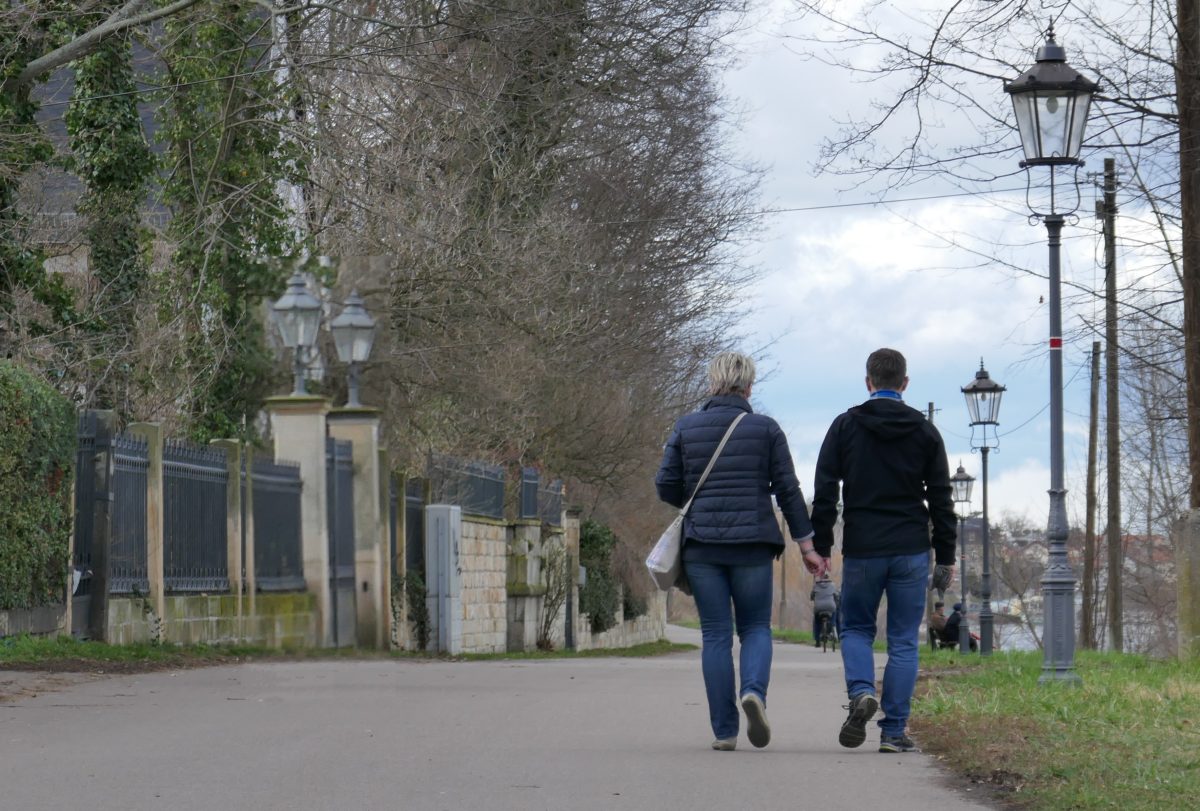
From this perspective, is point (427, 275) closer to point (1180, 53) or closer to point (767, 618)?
point (1180, 53)

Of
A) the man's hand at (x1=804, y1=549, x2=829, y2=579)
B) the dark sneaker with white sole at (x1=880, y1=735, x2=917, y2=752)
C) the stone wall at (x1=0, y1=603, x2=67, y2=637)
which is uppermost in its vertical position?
the man's hand at (x1=804, y1=549, x2=829, y2=579)

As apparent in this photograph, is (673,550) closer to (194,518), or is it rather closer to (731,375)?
(731,375)

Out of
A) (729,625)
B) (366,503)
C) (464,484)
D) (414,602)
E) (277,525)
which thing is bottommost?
(414,602)

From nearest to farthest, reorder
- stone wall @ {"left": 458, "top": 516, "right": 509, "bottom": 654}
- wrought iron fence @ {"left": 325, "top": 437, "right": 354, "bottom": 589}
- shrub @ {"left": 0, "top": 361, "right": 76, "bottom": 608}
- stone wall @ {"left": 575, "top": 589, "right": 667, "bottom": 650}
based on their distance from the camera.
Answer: shrub @ {"left": 0, "top": 361, "right": 76, "bottom": 608} → wrought iron fence @ {"left": 325, "top": 437, "right": 354, "bottom": 589} → stone wall @ {"left": 458, "top": 516, "right": 509, "bottom": 654} → stone wall @ {"left": 575, "top": 589, "right": 667, "bottom": 650}

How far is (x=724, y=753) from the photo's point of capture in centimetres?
822

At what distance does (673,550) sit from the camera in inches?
328

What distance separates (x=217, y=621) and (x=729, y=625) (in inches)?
414

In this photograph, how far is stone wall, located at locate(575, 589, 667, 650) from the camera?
1366 inches

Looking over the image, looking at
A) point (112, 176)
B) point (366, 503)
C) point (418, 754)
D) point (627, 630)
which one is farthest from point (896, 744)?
point (627, 630)

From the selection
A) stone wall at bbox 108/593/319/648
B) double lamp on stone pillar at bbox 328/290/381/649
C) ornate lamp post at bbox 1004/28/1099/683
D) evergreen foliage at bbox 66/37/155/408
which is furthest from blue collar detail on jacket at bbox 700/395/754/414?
evergreen foliage at bbox 66/37/155/408

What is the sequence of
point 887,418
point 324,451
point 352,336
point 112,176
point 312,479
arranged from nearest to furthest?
point 887,418 < point 312,479 < point 324,451 < point 352,336 < point 112,176

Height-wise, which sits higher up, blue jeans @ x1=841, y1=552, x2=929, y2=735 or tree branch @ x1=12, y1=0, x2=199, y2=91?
tree branch @ x1=12, y1=0, x2=199, y2=91

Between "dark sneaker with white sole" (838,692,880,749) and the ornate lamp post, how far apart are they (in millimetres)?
4622

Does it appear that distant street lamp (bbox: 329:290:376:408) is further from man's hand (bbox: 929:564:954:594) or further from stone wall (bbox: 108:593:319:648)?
man's hand (bbox: 929:564:954:594)
